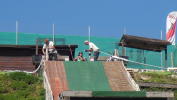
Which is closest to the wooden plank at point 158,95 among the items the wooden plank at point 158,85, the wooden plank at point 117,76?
the wooden plank at point 117,76

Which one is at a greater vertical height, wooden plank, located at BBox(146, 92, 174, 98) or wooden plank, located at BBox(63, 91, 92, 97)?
wooden plank, located at BBox(63, 91, 92, 97)

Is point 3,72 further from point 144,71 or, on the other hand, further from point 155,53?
point 155,53

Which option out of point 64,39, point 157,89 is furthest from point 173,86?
point 64,39

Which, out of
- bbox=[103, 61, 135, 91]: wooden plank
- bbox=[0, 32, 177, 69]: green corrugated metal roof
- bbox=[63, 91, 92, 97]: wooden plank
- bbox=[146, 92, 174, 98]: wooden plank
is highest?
bbox=[0, 32, 177, 69]: green corrugated metal roof

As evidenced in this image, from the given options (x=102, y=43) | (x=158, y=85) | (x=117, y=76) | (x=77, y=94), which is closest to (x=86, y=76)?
(x=117, y=76)

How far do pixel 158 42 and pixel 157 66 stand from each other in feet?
4.36

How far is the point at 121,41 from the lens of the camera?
37.2 metres

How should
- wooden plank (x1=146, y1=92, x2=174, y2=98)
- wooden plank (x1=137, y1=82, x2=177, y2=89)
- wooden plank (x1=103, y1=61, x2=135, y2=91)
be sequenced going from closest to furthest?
wooden plank (x1=146, y1=92, x2=174, y2=98)
wooden plank (x1=103, y1=61, x2=135, y2=91)
wooden plank (x1=137, y1=82, x2=177, y2=89)

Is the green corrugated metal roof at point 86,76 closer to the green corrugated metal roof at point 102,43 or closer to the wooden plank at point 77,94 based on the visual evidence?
the wooden plank at point 77,94

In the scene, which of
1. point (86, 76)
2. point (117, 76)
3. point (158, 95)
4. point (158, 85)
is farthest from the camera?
point (158, 85)

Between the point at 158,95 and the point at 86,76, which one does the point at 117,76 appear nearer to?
the point at 86,76

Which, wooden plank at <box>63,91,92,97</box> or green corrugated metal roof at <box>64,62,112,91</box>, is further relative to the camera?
green corrugated metal roof at <box>64,62,112,91</box>

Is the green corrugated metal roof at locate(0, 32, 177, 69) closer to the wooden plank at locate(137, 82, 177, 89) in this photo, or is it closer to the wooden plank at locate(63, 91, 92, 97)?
the wooden plank at locate(137, 82, 177, 89)

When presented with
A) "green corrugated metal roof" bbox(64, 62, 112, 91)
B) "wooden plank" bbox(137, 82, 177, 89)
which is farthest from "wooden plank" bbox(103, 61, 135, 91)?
"wooden plank" bbox(137, 82, 177, 89)
